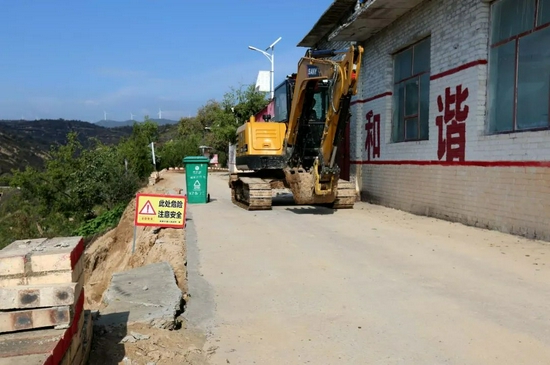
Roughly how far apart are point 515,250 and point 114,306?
5.93m

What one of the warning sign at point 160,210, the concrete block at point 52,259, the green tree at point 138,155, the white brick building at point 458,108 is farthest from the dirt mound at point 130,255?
the green tree at point 138,155

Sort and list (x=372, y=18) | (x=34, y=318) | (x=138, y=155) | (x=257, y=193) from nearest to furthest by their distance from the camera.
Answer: (x=34, y=318), (x=257, y=193), (x=372, y=18), (x=138, y=155)

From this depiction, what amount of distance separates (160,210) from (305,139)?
5085 mm

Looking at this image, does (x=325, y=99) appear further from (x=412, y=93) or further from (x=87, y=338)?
(x=87, y=338)

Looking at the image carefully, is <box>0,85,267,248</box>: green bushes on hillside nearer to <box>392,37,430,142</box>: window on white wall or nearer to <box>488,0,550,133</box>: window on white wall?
<box>392,37,430,142</box>: window on white wall

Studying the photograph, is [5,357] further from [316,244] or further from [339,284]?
[316,244]

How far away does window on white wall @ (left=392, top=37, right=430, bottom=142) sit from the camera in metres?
11.9

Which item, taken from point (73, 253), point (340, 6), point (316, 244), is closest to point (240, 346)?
point (73, 253)

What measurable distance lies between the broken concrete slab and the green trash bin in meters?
8.89

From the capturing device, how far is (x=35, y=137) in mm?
74688

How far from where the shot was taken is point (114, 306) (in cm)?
444

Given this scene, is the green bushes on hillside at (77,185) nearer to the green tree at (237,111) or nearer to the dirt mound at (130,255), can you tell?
the green tree at (237,111)

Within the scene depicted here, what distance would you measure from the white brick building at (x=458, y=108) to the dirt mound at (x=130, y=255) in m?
5.84

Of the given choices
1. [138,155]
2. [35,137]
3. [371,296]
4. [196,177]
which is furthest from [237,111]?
[35,137]
